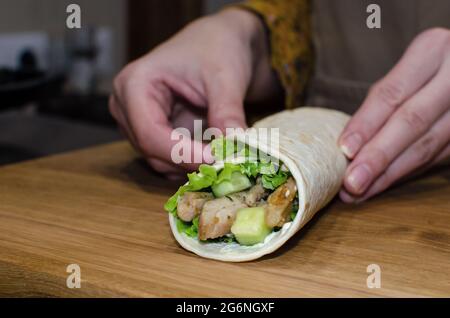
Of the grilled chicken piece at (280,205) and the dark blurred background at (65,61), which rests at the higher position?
the grilled chicken piece at (280,205)

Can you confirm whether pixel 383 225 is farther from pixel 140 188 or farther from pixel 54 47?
pixel 54 47

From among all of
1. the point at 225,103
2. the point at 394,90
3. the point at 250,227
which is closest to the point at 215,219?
the point at 250,227

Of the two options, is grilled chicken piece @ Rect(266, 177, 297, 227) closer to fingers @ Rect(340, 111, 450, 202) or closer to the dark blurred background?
fingers @ Rect(340, 111, 450, 202)

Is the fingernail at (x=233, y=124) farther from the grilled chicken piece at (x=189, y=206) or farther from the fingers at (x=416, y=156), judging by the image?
the fingers at (x=416, y=156)

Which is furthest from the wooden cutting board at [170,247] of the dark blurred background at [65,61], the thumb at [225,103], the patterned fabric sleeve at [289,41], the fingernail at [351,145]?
the dark blurred background at [65,61]

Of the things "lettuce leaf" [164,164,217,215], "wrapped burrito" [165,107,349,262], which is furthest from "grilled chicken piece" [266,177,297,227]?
"lettuce leaf" [164,164,217,215]

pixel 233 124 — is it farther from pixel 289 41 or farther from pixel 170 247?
pixel 289 41
